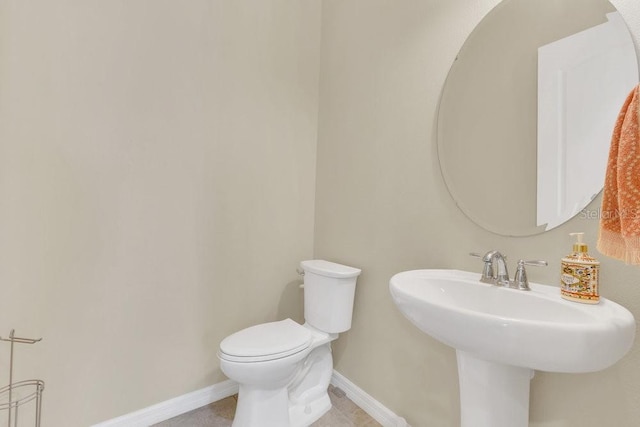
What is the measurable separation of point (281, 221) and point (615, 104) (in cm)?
151

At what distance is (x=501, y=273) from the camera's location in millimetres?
955

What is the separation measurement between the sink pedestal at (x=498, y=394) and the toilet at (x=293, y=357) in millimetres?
696

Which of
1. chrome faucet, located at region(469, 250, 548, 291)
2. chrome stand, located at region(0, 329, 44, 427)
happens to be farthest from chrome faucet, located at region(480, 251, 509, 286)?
chrome stand, located at region(0, 329, 44, 427)

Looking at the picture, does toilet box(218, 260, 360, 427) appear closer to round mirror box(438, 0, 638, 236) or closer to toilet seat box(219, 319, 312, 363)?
toilet seat box(219, 319, 312, 363)

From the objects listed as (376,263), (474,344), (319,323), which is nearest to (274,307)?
(319,323)

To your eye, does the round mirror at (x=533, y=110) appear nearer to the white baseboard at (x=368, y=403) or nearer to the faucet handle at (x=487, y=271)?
the faucet handle at (x=487, y=271)

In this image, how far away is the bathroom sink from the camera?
2.00 ft

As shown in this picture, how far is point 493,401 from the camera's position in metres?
0.87

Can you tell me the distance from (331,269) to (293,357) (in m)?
0.47

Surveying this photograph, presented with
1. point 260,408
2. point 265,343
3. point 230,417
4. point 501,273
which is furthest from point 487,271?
point 230,417

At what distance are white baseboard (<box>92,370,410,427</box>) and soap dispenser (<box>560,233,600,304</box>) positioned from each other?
0.96 m

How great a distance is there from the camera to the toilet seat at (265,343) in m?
1.21

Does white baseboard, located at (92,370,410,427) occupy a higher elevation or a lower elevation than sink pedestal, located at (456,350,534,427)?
lower

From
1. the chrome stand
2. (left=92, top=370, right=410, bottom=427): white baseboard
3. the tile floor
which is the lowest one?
the tile floor
